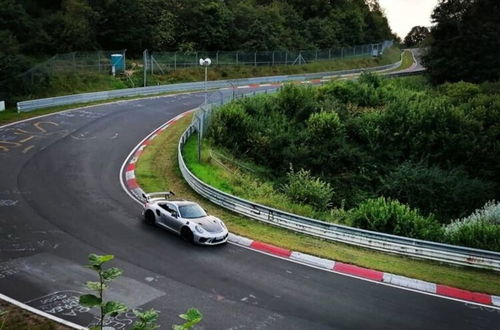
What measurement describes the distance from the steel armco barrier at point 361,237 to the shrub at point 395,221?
1.75 m

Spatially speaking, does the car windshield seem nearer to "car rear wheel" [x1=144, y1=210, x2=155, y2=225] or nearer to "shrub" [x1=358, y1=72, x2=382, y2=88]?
"car rear wheel" [x1=144, y1=210, x2=155, y2=225]

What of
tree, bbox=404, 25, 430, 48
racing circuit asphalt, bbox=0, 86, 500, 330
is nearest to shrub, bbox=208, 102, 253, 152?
racing circuit asphalt, bbox=0, 86, 500, 330

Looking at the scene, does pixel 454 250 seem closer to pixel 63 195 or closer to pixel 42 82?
pixel 63 195

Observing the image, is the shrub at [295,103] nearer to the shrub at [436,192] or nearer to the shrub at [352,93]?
the shrub at [352,93]

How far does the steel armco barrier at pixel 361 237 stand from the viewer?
1781 cm

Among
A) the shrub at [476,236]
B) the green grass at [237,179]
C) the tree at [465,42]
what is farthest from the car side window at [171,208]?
the tree at [465,42]

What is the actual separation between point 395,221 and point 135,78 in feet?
121

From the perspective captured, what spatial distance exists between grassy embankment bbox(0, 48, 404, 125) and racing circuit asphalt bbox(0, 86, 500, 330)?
671 inches

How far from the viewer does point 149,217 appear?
20.3m

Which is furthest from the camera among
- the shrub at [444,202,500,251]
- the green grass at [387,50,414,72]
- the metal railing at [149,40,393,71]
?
the green grass at [387,50,414,72]

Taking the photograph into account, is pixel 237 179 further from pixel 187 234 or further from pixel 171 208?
pixel 187 234

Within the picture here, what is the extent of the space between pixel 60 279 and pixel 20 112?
27062 millimetres

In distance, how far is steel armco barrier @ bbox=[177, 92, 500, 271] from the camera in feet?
58.4

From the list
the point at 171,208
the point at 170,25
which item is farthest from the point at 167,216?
the point at 170,25
